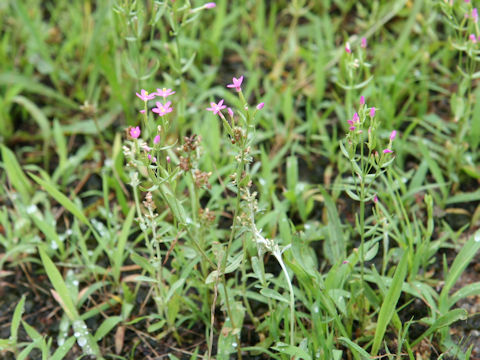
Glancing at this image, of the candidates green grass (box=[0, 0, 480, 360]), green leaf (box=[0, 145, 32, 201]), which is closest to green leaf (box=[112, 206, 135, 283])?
green grass (box=[0, 0, 480, 360])

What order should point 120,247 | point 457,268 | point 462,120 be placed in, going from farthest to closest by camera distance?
point 462,120 → point 120,247 → point 457,268

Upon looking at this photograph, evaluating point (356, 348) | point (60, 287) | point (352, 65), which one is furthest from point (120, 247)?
point (352, 65)


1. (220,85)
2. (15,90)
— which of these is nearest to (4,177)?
(15,90)

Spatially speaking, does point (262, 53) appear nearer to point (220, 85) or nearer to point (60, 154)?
point (220, 85)

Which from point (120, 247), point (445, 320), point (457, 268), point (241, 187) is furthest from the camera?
point (120, 247)

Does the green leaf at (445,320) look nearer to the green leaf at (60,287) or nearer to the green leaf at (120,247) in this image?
the green leaf at (120,247)

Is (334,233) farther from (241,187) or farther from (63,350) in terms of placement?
(63,350)

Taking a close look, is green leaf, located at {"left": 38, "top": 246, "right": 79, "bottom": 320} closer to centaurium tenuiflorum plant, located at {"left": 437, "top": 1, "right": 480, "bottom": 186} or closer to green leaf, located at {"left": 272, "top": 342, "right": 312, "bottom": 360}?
green leaf, located at {"left": 272, "top": 342, "right": 312, "bottom": 360}
